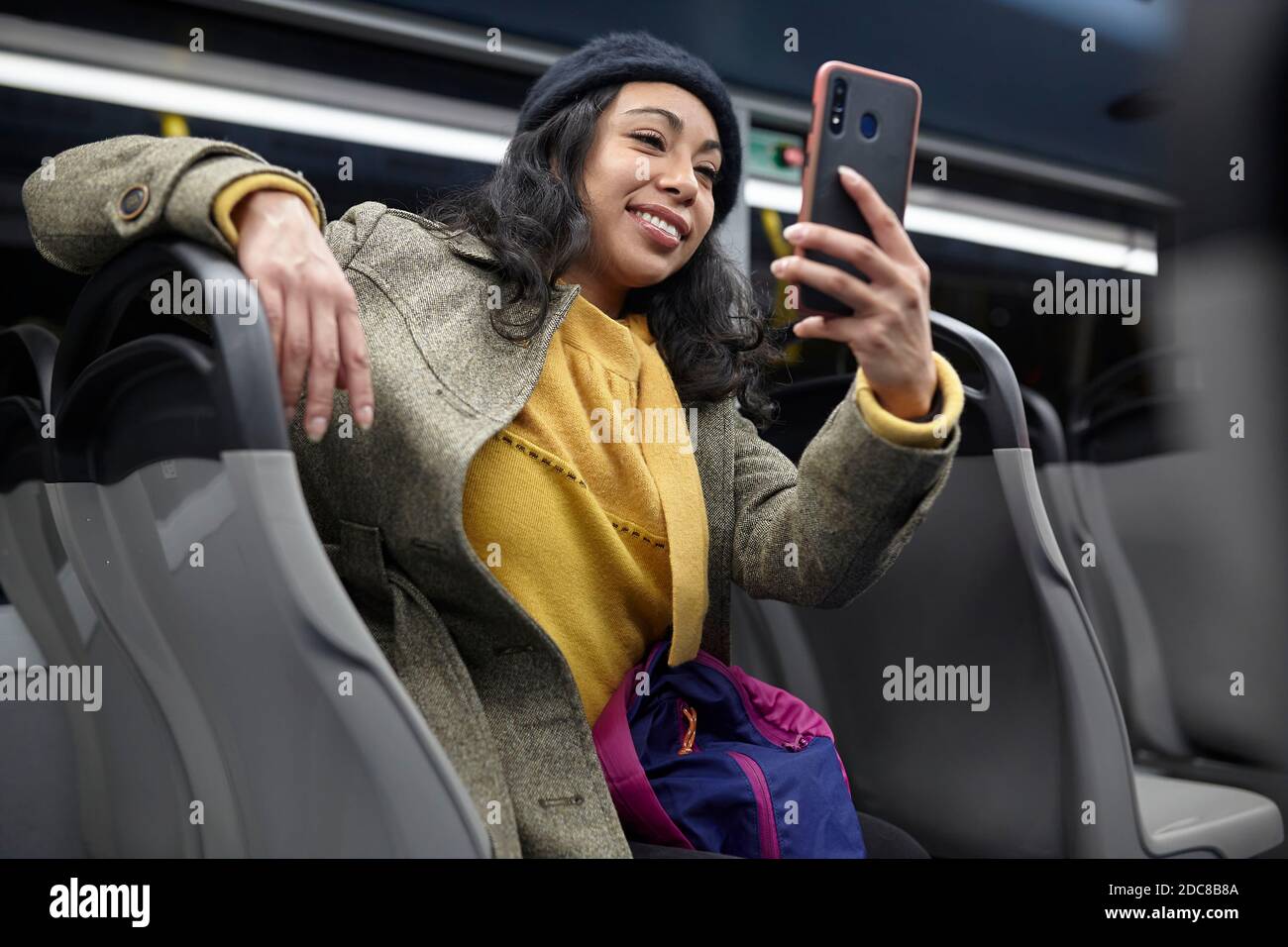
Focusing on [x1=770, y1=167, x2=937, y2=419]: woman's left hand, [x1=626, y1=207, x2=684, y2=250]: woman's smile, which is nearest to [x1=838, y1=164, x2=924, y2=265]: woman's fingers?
[x1=770, y1=167, x2=937, y2=419]: woman's left hand

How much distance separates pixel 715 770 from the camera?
1048 millimetres

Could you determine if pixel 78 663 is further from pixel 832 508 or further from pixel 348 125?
pixel 348 125

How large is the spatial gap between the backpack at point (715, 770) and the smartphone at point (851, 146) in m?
0.48

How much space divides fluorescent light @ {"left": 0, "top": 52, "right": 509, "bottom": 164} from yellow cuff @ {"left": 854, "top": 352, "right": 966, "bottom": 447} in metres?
1.28

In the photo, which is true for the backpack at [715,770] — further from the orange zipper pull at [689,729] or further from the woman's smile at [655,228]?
the woman's smile at [655,228]

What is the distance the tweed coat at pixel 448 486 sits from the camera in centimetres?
90

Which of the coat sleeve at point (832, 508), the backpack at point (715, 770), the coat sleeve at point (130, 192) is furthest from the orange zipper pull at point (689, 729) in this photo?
the coat sleeve at point (130, 192)

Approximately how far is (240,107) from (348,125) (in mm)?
242

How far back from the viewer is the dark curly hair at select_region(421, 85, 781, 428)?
116 cm
